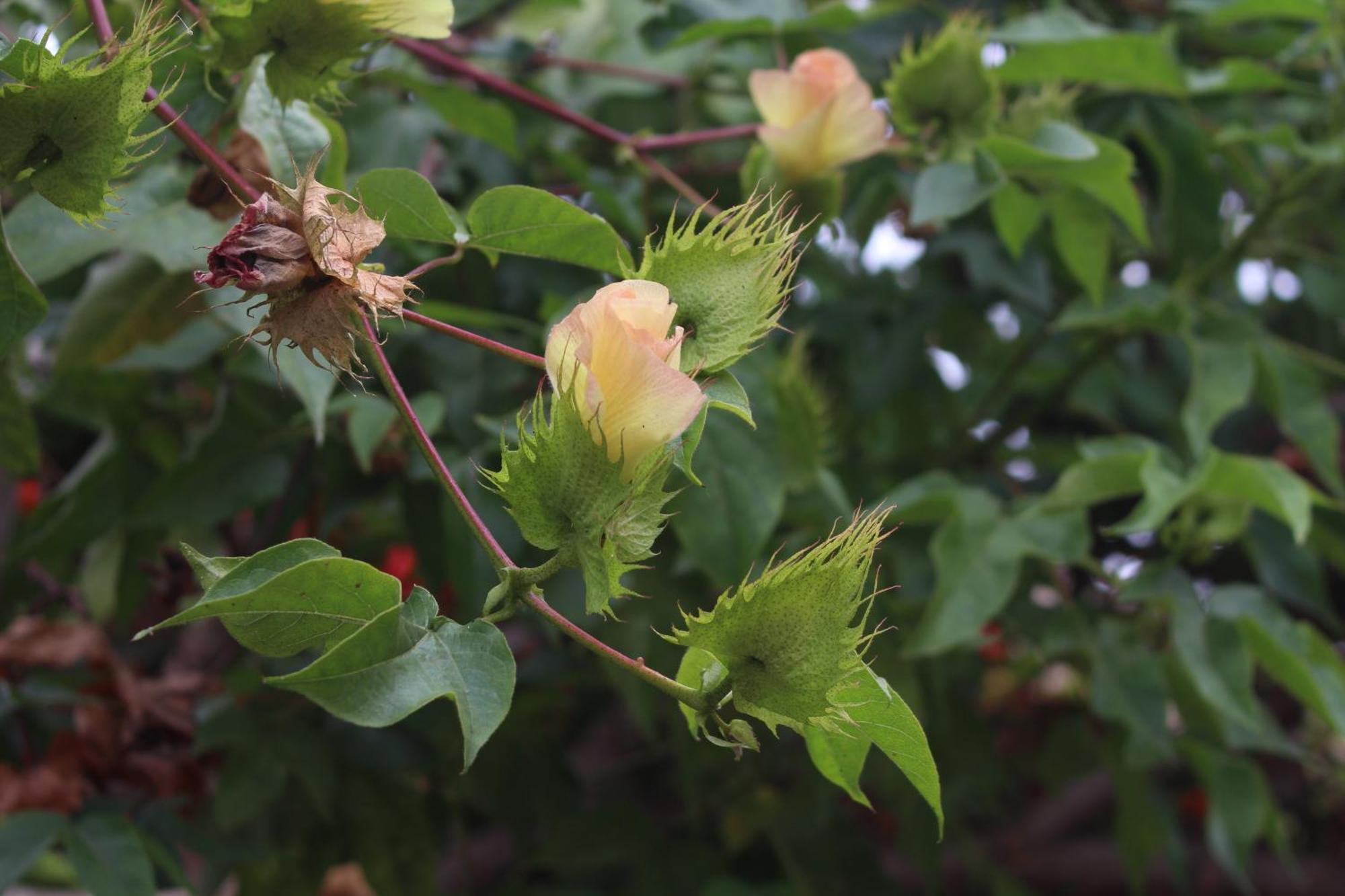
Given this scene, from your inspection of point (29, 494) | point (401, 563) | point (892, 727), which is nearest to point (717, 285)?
point (892, 727)

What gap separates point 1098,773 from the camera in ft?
4.52

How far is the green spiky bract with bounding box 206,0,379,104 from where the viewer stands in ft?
1.42

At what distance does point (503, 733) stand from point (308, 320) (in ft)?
2.04

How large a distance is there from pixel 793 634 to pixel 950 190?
337mm

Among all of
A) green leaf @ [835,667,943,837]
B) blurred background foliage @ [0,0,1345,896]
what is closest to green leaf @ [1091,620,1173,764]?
blurred background foliage @ [0,0,1345,896]

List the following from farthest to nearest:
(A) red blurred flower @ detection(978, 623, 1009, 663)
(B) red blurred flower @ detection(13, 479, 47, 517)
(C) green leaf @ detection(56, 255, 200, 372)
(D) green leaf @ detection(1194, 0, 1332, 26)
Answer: (A) red blurred flower @ detection(978, 623, 1009, 663) → (B) red blurred flower @ detection(13, 479, 47, 517) → (D) green leaf @ detection(1194, 0, 1332, 26) → (C) green leaf @ detection(56, 255, 200, 372)

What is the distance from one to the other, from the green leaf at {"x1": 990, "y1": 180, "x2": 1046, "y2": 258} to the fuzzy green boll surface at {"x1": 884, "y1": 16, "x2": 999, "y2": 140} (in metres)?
0.08

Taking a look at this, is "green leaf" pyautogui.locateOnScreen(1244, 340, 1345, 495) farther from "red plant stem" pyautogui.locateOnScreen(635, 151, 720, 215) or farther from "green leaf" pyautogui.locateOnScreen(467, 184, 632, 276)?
"green leaf" pyautogui.locateOnScreen(467, 184, 632, 276)

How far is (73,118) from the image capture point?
0.37m

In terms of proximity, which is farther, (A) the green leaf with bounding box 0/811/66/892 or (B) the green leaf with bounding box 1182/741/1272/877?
(B) the green leaf with bounding box 1182/741/1272/877

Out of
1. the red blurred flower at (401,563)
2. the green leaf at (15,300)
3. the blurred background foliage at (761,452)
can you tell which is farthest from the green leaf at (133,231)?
the red blurred flower at (401,563)

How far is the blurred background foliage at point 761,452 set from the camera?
0.67 metres

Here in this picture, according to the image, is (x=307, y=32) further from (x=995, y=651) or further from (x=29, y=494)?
(x=995, y=651)

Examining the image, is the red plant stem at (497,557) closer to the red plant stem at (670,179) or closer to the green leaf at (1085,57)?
the red plant stem at (670,179)
